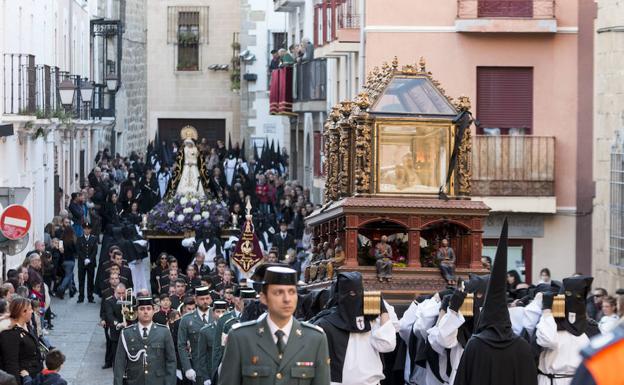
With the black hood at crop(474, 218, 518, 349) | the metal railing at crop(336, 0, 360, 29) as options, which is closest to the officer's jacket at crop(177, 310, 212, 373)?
the black hood at crop(474, 218, 518, 349)

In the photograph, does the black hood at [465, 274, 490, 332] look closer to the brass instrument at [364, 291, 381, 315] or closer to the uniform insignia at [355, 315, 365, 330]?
the brass instrument at [364, 291, 381, 315]

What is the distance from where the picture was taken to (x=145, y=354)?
14367 mm

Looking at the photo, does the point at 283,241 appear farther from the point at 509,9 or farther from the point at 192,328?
the point at 192,328

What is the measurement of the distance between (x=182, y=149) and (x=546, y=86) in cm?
763

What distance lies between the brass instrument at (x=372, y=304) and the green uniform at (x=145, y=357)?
11.6 ft

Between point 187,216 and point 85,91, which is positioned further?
point 85,91

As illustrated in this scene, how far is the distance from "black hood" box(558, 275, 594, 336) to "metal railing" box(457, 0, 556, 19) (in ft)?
44.9

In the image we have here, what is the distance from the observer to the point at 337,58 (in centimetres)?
3438

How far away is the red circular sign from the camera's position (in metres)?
18.6

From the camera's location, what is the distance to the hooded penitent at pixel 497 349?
9836 mm

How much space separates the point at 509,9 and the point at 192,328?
10.9m

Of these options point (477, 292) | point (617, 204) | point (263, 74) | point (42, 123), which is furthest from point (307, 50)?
point (477, 292)

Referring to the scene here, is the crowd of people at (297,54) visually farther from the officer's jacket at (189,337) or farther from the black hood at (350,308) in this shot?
the black hood at (350,308)

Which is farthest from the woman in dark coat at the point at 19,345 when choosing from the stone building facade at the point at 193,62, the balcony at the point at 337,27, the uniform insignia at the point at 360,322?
the stone building facade at the point at 193,62
